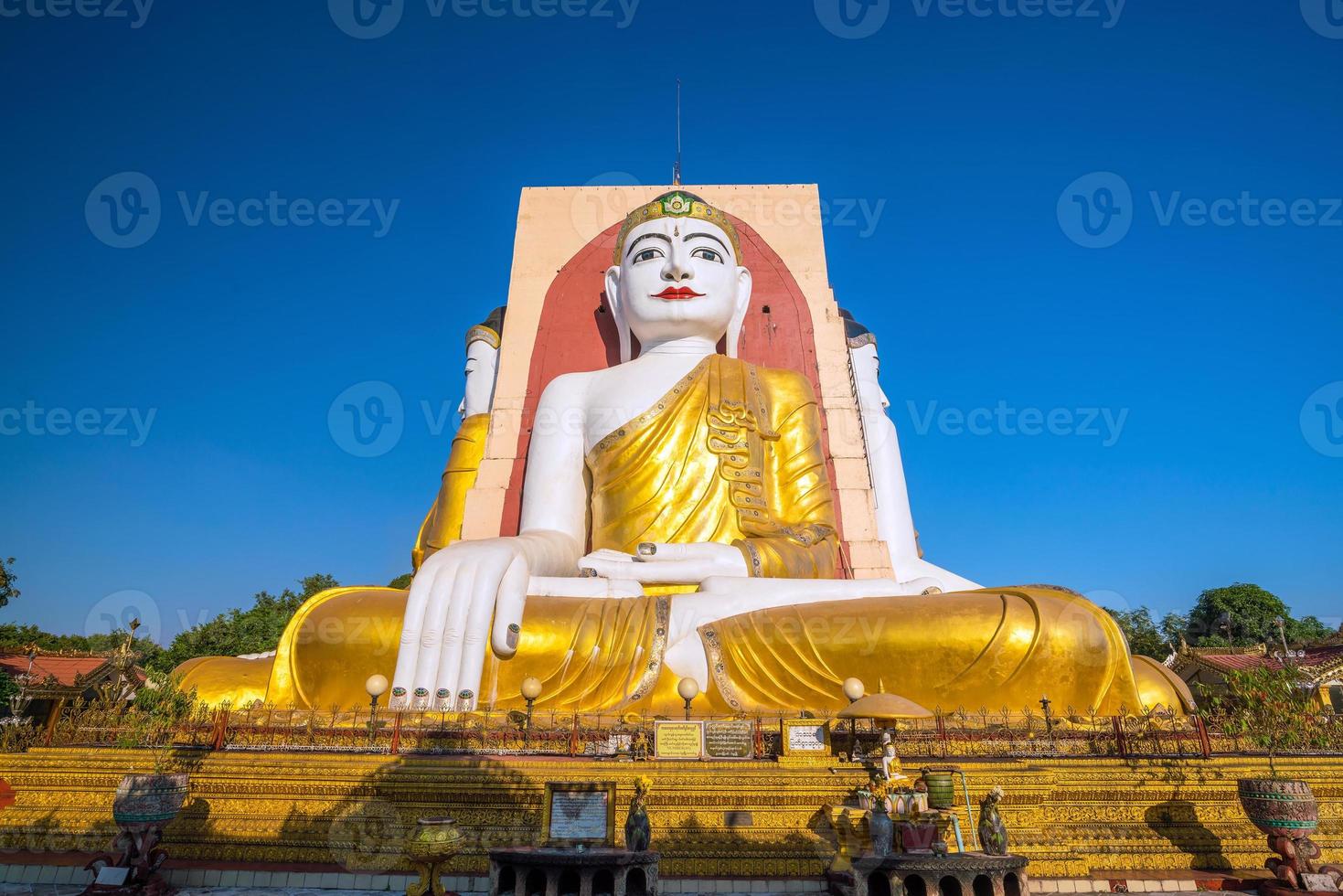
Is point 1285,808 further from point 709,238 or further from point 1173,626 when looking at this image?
point 1173,626

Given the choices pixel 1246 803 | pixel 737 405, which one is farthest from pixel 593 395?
pixel 1246 803

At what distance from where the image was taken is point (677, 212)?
8.88 m

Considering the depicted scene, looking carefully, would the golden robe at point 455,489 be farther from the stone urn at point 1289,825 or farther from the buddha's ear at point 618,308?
the stone urn at point 1289,825

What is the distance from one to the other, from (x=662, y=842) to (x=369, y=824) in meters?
1.42

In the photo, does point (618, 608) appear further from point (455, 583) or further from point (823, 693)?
point (823, 693)

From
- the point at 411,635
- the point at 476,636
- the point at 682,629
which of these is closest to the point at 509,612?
the point at 476,636

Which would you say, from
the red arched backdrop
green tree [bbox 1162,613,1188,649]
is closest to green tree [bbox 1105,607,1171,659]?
green tree [bbox 1162,613,1188,649]

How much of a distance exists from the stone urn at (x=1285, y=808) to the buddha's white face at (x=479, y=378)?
817cm

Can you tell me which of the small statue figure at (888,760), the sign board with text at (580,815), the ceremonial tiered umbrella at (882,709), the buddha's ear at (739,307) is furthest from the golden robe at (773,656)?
the buddha's ear at (739,307)

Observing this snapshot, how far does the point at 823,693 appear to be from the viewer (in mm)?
5680

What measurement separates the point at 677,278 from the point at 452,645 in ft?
15.5

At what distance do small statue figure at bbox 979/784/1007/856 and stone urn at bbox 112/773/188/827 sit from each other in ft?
11.6

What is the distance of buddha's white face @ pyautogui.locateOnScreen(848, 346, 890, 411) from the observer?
993 centimetres

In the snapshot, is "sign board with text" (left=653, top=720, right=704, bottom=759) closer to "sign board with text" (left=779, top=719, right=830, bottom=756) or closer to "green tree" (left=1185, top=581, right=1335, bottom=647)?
"sign board with text" (left=779, top=719, right=830, bottom=756)
